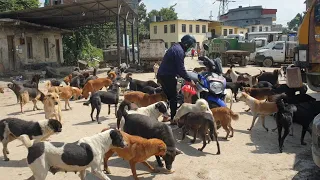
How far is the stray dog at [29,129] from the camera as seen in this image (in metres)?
5.52

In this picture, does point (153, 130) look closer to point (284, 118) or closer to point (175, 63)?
point (175, 63)

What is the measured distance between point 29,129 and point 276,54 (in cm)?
2332

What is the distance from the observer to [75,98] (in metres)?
12.1

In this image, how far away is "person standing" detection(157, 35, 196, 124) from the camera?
6.51 metres

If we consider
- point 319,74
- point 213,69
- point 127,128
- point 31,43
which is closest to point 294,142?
point 319,74

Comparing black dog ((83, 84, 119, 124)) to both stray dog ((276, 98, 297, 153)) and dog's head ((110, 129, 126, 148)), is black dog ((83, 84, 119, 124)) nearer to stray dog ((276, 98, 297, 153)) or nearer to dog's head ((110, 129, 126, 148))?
dog's head ((110, 129, 126, 148))

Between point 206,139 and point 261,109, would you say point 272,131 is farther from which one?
point 206,139

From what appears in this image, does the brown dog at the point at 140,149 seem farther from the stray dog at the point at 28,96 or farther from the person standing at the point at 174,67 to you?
the stray dog at the point at 28,96

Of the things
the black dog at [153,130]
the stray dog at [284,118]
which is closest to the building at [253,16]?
the stray dog at [284,118]

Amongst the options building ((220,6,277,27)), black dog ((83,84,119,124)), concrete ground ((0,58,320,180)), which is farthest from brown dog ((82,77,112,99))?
building ((220,6,277,27))

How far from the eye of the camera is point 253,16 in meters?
83.8

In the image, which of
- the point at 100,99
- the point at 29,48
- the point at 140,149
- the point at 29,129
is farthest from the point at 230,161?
the point at 29,48

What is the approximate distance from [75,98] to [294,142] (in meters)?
8.18

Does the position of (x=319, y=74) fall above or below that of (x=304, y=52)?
below
